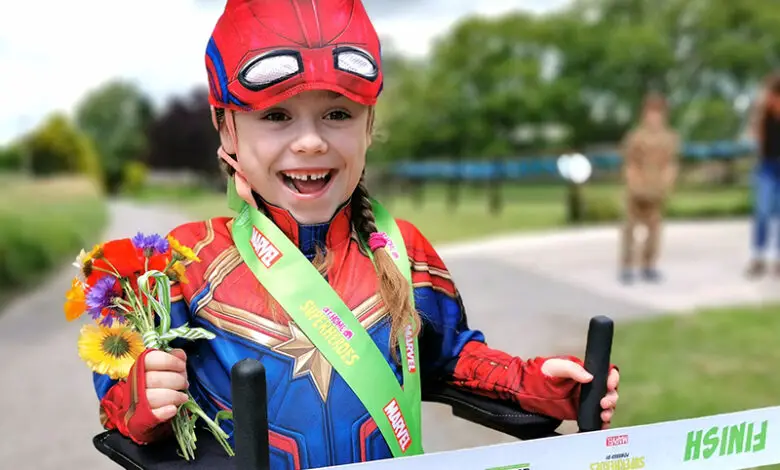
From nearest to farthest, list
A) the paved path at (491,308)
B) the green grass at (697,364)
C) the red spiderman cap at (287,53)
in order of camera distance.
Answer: the red spiderman cap at (287,53) → the paved path at (491,308) → the green grass at (697,364)

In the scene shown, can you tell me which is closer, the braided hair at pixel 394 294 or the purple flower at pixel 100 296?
the purple flower at pixel 100 296

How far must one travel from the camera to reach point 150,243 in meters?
1.22

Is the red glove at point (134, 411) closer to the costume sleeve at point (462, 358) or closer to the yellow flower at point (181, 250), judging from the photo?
the yellow flower at point (181, 250)

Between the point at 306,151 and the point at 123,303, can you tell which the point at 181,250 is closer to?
the point at 123,303

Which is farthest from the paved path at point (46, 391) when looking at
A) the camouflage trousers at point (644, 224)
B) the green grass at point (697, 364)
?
the camouflage trousers at point (644, 224)

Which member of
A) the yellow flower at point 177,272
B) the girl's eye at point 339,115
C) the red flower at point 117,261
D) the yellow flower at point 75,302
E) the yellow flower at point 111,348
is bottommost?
the yellow flower at point 111,348

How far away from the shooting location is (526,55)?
10.4m

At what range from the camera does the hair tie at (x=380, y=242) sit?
143 centimetres

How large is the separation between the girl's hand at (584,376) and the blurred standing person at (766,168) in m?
6.64

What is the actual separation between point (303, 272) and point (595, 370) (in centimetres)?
58

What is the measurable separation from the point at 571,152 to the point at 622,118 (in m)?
0.95

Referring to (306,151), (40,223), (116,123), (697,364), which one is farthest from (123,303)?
(40,223)

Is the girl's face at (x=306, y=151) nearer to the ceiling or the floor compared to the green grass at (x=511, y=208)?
nearer to the ceiling

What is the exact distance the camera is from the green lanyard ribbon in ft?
4.30
